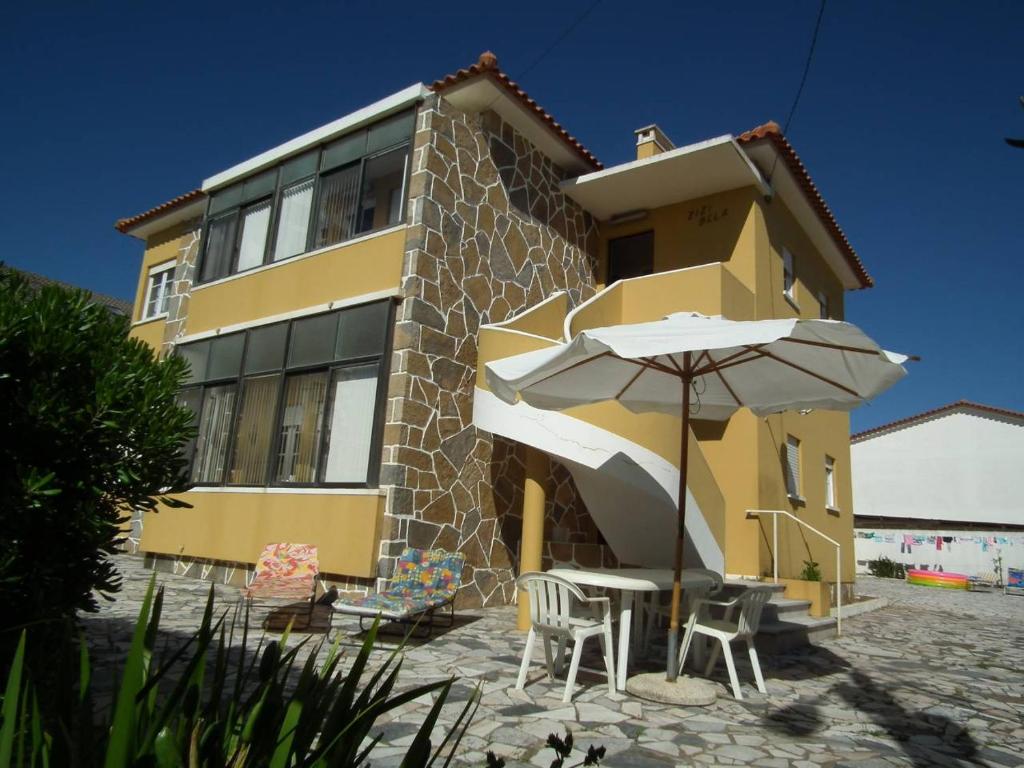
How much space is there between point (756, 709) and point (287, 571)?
5367 mm

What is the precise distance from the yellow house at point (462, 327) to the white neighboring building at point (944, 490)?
55.6ft

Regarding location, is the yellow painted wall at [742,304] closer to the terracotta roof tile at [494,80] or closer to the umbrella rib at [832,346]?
the terracotta roof tile at [494,80]

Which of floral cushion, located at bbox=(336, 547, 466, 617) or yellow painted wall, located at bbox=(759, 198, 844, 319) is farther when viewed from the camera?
yellow painted wall, located at bbox=(759, 198, 844, 319)

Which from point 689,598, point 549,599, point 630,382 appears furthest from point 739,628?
point 630,382

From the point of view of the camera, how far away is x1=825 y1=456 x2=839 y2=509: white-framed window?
14.8 meters

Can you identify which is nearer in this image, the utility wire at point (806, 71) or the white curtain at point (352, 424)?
the utility wire at point (806, 71)

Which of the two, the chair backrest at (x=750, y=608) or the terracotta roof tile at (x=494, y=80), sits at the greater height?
the terracotta roof tile at (x=494, y=80)

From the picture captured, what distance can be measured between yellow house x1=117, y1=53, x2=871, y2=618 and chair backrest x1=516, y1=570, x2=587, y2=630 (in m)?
2.64

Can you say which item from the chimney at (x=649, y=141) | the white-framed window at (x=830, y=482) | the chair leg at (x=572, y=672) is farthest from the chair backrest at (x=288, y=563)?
the white-framed window at (x=830, y=482)

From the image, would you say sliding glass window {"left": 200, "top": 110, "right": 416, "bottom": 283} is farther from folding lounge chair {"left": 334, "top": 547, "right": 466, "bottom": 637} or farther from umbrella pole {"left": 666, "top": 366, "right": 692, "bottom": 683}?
umbrella pole {"left": 666, "top": 366, "right": 692, "bottom": 683}

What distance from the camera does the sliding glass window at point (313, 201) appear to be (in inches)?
424

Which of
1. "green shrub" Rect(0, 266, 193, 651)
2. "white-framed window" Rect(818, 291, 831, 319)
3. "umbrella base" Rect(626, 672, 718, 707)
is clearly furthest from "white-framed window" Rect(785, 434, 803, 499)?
"green shrub" Rect(0, 266, 193, 651)

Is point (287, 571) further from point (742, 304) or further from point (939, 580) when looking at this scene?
point (939, 580)

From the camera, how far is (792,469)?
505 inches
